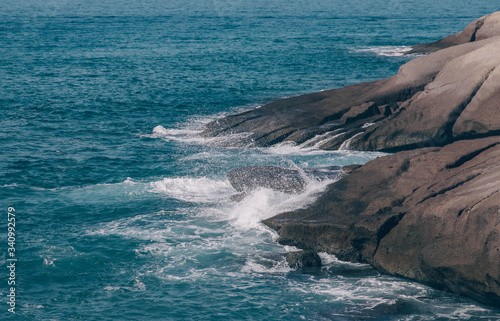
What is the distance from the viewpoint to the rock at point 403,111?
30.8 metres

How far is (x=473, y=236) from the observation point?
19078 millimetres

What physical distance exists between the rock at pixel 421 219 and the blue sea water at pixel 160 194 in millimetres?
739

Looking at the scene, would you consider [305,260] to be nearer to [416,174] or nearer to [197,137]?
[416,174]

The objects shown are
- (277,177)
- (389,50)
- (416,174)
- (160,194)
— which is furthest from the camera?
(389,50)

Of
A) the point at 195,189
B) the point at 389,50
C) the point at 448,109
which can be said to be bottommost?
the point at 195,189

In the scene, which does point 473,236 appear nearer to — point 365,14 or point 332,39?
point 332,39

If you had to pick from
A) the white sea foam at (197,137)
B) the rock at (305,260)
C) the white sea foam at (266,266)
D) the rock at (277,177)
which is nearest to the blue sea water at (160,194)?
the white sea foam at (266,266)

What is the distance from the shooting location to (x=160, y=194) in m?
29.4

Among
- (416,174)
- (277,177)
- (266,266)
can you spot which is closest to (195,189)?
(277,177)

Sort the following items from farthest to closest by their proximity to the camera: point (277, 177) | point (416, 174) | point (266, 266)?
point (277, 177) < point (416, 174) < point (266, 266)

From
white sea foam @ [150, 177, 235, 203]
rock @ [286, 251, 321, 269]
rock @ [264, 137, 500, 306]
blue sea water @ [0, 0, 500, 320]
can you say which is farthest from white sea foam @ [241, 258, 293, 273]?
white sea foam @ [150, 177, 235, 203]

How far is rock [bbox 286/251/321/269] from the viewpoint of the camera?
21.5 meters

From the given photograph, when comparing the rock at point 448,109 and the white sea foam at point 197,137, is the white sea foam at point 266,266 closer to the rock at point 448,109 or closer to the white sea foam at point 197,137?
the rock at point 448,109

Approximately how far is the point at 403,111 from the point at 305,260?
53.8ft
